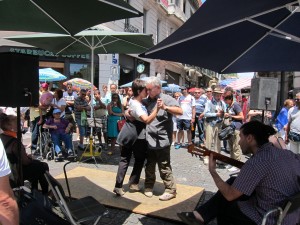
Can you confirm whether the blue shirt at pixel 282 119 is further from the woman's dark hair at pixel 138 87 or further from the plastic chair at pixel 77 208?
the plastic chair at pixel 77 208

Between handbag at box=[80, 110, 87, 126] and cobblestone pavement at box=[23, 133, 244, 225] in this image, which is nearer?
cobblestone pavement at box=[23, 133, 244, 225]

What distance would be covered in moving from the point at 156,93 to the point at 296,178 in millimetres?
2330

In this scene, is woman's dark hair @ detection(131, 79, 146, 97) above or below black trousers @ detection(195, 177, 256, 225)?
above

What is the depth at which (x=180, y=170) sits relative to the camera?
23.3 ft

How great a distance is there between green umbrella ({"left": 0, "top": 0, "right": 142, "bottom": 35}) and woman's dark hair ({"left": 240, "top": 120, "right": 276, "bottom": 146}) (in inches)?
60.2

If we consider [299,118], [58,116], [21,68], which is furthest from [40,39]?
[299,118]

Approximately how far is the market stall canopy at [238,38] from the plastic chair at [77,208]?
66.5 inches

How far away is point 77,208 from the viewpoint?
3.64 m

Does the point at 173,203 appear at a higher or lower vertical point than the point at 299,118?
lower

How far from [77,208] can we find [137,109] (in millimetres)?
1542

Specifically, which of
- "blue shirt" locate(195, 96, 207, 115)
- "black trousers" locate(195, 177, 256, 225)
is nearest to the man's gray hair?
"black trousers" locate(195, 177, 256, 225)

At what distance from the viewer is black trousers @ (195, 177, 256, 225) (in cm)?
292

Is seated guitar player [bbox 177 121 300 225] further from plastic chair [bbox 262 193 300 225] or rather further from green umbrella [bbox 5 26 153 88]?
green umbrella [bbox 5 26 153 88]

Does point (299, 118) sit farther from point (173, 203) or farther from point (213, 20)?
point (213, 20)
